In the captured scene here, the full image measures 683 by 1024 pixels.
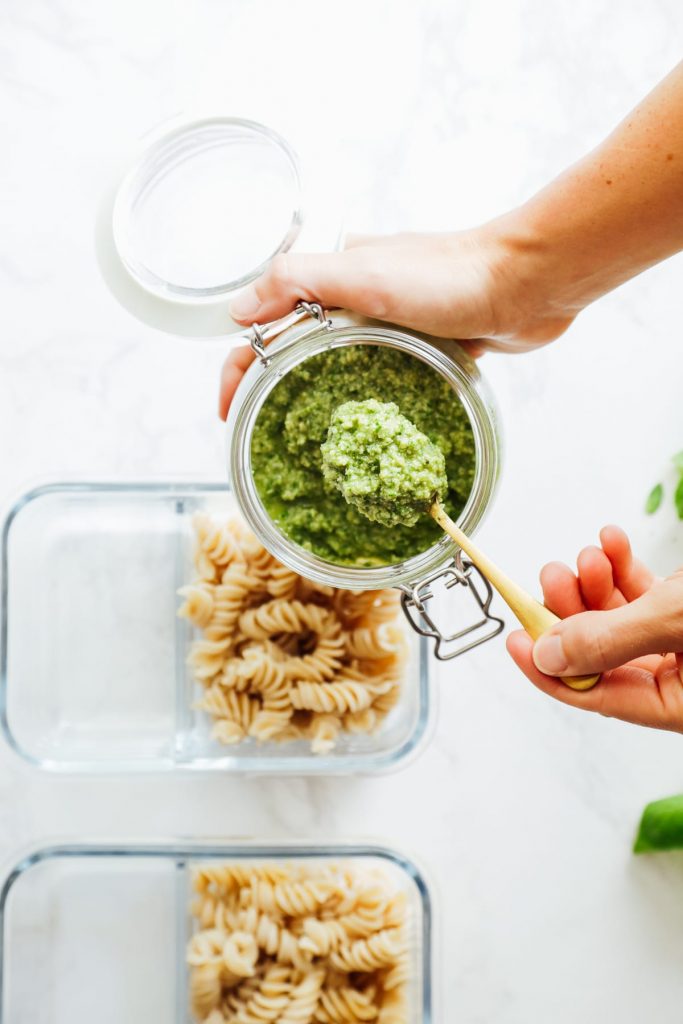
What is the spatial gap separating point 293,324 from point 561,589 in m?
0.49

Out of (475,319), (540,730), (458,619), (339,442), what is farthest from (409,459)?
(540,730)

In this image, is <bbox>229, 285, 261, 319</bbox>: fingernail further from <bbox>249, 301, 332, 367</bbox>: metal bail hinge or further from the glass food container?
the glass food container

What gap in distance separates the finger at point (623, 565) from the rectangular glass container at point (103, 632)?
0.67m

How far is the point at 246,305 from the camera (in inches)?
50.6

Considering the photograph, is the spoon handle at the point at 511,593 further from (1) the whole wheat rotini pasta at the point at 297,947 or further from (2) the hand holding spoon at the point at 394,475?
(1) the whole wheat rotini pasta at the point at 297,947

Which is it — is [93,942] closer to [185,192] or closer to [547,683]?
[547,683]

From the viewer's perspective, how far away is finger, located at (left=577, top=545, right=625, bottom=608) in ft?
4.40

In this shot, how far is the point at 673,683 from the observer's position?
1227 mm

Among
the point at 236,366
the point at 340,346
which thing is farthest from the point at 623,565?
the point at 236,366

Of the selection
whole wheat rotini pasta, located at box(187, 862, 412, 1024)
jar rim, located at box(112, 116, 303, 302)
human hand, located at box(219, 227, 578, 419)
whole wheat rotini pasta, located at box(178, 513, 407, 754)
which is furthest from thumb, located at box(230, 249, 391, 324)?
whole wheat rotini pasta, located at box(187, 862, 412, 1024)

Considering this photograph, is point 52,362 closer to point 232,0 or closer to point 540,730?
point 232,0

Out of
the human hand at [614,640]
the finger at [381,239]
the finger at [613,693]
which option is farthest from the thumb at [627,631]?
the finger at [381,239]

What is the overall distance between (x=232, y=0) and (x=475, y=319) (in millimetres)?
934

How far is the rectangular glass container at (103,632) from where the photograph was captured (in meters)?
1.75
